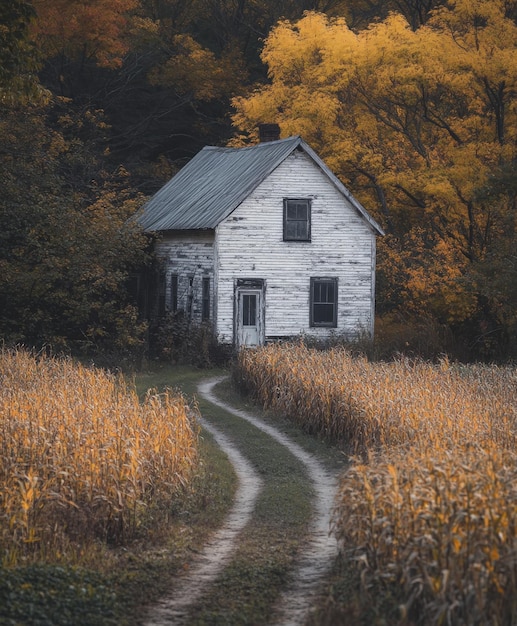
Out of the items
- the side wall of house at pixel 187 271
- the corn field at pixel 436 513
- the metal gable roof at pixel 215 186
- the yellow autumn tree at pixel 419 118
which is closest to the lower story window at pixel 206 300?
the side wall of house at pixel 187 271

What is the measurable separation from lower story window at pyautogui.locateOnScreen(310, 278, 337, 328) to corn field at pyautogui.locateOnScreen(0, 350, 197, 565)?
18.9 metres

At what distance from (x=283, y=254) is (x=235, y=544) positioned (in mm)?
22899

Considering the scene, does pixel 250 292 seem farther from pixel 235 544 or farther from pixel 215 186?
pixel 235 544

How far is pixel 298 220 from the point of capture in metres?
34.5

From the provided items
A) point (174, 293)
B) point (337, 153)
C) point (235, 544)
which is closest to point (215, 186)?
point (174, 293)

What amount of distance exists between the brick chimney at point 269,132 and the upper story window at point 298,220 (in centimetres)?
509

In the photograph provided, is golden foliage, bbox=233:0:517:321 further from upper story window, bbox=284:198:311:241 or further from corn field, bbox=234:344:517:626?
corn field, bbox=234:344:517:626

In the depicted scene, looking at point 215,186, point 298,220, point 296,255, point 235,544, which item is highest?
point 215,186

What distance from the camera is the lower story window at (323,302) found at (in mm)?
34594

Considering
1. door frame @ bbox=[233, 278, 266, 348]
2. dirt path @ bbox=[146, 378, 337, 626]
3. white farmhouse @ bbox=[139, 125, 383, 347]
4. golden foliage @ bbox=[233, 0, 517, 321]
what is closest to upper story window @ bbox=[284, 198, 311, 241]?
white farmhouse @ bbox=[139, 125, 383, 347]

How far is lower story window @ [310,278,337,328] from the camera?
34594 mm

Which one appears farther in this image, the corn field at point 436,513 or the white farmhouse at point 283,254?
the white farmhouse at point 283,254

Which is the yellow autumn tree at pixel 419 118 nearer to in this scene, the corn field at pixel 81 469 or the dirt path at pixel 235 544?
the dirt path at pixel 235 544

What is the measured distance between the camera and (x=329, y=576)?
34.8ft
